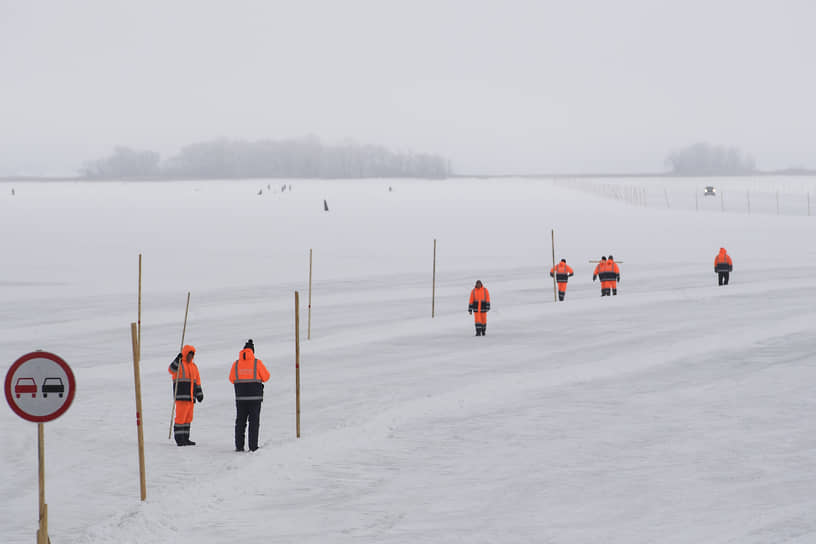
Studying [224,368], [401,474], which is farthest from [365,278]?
[401,474]

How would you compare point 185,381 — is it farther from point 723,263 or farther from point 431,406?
point 723,263

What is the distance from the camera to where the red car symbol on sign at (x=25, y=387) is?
722 centimetres

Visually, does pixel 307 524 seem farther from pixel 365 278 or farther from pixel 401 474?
pixel 365 278

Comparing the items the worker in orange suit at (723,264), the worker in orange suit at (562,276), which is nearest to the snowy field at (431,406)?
the worker in orange suit at (562,276)

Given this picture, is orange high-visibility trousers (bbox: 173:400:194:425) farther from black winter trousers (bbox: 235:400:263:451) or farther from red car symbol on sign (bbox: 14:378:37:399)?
red car symbol on sign (bbox: 14:378:37:399)

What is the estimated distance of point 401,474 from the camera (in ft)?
33.7

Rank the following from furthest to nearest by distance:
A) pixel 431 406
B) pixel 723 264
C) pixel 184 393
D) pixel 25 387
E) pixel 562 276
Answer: pixel 723 264, pixel 562 276, pixel 431 406, pixel 184 393, pixel 25 387

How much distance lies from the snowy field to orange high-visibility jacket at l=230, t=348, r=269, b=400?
0.70 m

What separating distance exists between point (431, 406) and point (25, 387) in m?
7.14

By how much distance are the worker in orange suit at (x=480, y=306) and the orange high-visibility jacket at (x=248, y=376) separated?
357 inches

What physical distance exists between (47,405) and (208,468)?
358 centimetres

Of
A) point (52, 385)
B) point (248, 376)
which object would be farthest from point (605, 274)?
point (52, 385)

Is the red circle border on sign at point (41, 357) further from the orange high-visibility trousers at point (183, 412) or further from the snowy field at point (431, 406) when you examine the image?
the orange high-visibility trousers at point (183, 412)

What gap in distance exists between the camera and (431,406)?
13.6m
